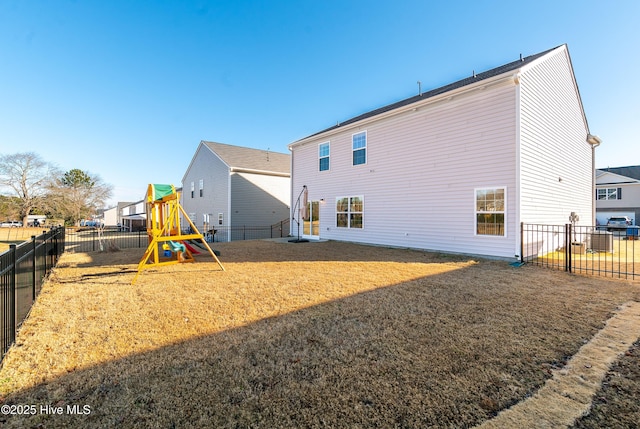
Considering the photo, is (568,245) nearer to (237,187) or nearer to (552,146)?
(552,146)

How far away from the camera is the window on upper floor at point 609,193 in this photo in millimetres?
25166

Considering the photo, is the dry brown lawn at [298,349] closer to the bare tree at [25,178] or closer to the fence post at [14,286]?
the fence post at [14,286]

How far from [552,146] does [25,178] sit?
4551 centimetres

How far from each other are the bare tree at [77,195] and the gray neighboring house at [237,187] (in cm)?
2005

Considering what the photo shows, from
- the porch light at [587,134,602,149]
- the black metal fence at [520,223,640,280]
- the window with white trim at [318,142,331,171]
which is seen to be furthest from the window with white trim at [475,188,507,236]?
the porch light at [587,134,602,149]

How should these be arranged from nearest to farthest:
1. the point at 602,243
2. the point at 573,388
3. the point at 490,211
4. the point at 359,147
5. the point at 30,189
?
the point at 573,388 → the point at 490,211 → the point at 602,243 → the point at 359,147 → the point at 30,189

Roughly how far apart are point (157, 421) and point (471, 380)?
2.62 m

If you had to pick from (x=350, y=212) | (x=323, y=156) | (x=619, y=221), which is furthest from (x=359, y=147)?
(x=619, y=221)

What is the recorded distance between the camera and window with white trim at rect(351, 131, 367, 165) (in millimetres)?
12586

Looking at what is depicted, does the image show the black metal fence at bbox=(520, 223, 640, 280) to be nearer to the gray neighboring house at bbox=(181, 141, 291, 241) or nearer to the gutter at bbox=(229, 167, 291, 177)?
the gray neighboring house at bbox=(181, 141, 291, 241)

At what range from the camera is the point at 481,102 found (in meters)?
8.95

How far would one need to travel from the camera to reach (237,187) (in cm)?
1992

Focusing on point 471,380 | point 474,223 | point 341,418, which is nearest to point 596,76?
point 474,223

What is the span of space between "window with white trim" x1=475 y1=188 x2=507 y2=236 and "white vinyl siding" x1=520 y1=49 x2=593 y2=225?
53 cm
